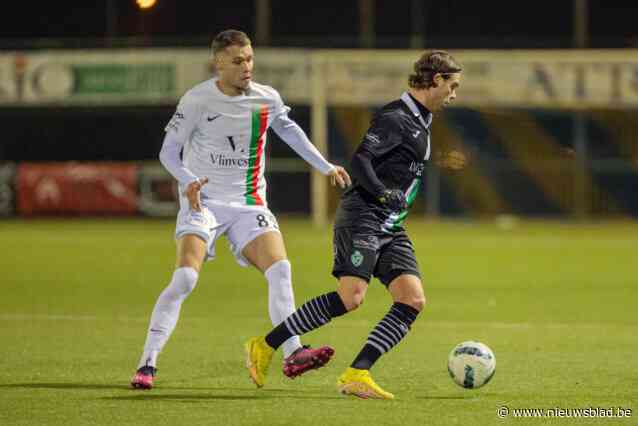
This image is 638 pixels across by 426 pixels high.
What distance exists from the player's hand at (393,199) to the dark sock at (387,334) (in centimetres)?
59

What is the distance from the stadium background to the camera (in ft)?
25.8

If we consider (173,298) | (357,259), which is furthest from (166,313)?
(357,259)

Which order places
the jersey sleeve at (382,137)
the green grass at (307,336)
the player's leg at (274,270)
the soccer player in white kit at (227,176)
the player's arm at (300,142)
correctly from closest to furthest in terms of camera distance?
the green grass at (307,336) < the jersey sleeve at (382,137) < the soccer player in white kit at (227,176) < the player's leg at (274,270) < the player's arm at (300,142)

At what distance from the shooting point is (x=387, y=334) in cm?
745

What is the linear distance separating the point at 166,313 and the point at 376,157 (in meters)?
1.61

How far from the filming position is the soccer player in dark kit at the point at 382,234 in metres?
7.42

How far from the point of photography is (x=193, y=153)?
320 inches

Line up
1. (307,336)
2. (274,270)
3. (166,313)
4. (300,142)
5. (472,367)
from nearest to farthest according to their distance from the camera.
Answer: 1. (472,367)
2. (166,313)
3. (274,270)
4. (300,142)
5. (307,336)

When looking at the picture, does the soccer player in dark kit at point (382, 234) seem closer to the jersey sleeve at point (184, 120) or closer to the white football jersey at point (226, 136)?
the white football jersey at point (226, 136)

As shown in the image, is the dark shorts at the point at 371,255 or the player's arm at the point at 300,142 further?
the player's arm at the point at 300,142

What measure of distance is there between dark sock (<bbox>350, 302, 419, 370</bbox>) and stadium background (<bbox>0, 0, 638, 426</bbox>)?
0.35m

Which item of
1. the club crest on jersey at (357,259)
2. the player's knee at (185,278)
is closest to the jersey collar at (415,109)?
the club crest on jersey at (357,259)

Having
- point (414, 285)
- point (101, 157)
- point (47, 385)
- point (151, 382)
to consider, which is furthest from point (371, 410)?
point (101, 157)

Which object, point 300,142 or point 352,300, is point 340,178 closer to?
point 300,142
